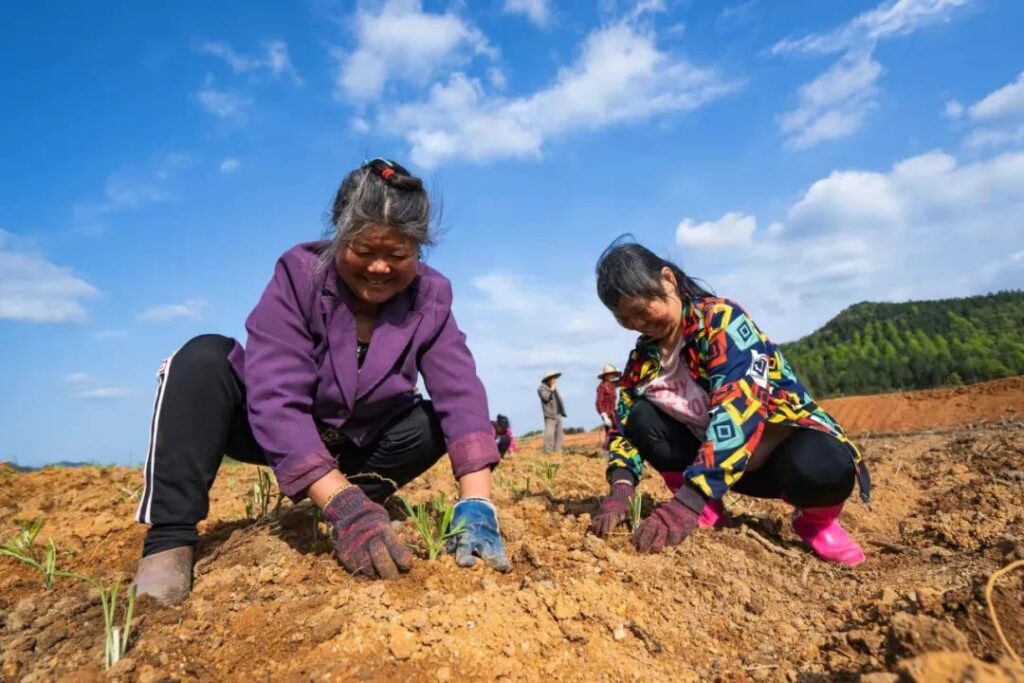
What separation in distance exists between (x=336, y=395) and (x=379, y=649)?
889 mm

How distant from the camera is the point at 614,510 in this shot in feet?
7.99

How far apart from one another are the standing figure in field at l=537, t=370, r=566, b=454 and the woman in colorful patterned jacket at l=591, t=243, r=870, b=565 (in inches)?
337

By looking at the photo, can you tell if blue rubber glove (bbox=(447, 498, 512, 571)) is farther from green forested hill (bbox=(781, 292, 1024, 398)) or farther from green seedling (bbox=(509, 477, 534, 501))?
green forested hill (bbox=(781, 292, 1024, 398))

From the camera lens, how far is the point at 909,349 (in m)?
31.3

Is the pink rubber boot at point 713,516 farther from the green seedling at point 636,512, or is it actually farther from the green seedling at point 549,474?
the green seedling at point 549,474

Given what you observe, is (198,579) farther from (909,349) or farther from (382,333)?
(909,349)

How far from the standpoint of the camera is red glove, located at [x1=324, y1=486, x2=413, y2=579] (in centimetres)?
180

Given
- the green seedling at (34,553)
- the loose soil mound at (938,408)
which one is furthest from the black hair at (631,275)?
the loose soil mound at (938,408)

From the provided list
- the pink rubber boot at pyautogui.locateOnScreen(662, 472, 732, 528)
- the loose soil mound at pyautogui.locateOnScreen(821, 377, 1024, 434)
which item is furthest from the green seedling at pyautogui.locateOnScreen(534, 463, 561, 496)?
the loose soil mound at pyautogui.locateOnScreen(821, 377, 1024, 434)

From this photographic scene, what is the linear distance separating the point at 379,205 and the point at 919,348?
115ft

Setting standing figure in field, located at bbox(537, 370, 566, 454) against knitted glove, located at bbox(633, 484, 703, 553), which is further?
standing figure in field, located at bbox(537, 370, 566, 454)

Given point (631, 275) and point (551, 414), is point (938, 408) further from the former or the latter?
point (631, 275)

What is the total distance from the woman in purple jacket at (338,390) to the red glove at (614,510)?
504 millimetres

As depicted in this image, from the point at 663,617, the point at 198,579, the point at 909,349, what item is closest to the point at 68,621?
the point at 198,579
